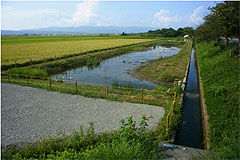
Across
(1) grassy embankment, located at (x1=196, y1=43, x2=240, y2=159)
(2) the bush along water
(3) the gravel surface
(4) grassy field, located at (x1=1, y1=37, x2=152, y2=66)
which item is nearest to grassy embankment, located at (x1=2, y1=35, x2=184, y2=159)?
(2) the bush along water

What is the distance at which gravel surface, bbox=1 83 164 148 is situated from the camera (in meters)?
7.39

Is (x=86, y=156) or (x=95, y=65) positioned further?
(x=95, y=65)

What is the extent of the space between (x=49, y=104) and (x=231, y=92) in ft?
34.3

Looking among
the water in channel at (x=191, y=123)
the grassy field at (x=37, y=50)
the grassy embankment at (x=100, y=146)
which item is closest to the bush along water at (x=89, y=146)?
the grassy embankment at (x=100, y=146)

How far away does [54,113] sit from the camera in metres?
9.17

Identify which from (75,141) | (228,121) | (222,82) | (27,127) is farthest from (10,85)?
(222,82)

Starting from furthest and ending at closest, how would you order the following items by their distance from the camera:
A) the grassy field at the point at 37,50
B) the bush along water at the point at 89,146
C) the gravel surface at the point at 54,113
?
the grassy field at the point at 37,50 → the gravel surface at the point at 54,113 → the bush along water at the point at 89,146

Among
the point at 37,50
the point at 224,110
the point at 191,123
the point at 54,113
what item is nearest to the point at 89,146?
the point at 54,113

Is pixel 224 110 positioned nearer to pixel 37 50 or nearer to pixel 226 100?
pixel 226 100

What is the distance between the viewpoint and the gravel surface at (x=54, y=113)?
24.3 feet

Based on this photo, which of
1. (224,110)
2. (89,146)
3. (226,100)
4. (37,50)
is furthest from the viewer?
(37,50)

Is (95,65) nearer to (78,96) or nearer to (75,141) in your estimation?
(78,96)

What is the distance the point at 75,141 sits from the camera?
6309 mm

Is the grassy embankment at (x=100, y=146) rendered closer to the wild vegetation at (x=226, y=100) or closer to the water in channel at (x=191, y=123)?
the water in channel at (x=191, y=123)
